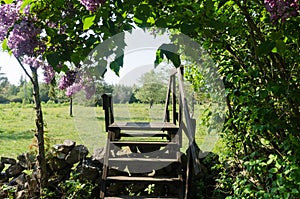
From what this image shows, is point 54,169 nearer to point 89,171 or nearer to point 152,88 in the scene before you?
point 89,171

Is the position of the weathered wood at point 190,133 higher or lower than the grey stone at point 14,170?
higher

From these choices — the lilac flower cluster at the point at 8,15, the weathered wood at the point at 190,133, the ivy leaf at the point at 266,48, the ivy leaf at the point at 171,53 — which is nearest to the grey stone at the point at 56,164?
Answer: the weathered wood at the point at 190,133

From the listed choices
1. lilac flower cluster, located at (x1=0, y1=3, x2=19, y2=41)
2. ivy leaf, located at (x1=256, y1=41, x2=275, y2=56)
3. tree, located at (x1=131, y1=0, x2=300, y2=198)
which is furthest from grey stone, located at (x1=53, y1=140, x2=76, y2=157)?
ivy leaf, located at (x1=256, y1=41, x2=275, y2=56)

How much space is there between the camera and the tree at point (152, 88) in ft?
14.1

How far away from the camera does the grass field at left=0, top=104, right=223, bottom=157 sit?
489 cm

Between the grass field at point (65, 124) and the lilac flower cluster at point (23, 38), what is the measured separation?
239 centimetres

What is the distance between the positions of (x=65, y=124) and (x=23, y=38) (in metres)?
6.29

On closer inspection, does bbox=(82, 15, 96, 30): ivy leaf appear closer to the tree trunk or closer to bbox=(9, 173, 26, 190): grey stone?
the tree trunk

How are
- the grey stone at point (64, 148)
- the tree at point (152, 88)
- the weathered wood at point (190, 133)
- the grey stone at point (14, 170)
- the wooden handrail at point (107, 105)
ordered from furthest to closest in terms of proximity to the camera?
the grey stone at point (14, 170) → the grey stone at point (64, 148) → the tree at point (152, 88) → the wooden handrail at point (107, 105) → the weathered wood at point (190, 133)

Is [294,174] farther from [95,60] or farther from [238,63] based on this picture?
[95,60]

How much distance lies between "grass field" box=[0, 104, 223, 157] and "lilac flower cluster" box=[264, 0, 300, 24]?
9.64 feet

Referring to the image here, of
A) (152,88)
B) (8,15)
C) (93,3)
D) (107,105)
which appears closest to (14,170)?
(107,105)

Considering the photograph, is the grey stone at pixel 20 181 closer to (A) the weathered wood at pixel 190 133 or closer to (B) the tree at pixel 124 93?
(B) the tree at pixel 124 93

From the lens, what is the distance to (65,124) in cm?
793
